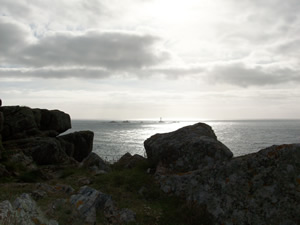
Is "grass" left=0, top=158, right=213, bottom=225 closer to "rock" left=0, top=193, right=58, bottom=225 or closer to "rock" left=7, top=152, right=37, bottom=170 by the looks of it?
"rock" left=0, top=193, right=58, bottom=225

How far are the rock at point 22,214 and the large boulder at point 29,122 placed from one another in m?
15.9

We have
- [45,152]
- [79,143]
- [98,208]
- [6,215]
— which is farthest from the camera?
[79,143]

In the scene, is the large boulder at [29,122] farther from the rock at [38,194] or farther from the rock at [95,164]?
the rock at [38,194]

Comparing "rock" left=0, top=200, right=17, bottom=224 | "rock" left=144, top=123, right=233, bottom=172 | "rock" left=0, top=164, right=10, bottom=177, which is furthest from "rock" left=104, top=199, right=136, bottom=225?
"rock" left=0, top=164, right=10, bottom=177

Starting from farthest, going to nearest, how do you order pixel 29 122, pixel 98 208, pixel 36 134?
pixel 36 134, pixel 29 122, pixel 98 208

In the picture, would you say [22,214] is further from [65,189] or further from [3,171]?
[3,171]

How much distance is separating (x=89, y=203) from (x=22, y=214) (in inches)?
85.5

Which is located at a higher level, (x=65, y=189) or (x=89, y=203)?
(x=89, y=203)

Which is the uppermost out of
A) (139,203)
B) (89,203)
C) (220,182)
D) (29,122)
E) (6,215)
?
(29,122)

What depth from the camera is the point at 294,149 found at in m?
6.68

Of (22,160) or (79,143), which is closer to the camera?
(22,160)

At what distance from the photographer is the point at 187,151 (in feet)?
34.0

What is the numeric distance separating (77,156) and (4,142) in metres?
10.9

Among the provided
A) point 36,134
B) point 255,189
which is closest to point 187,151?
point 255,189
